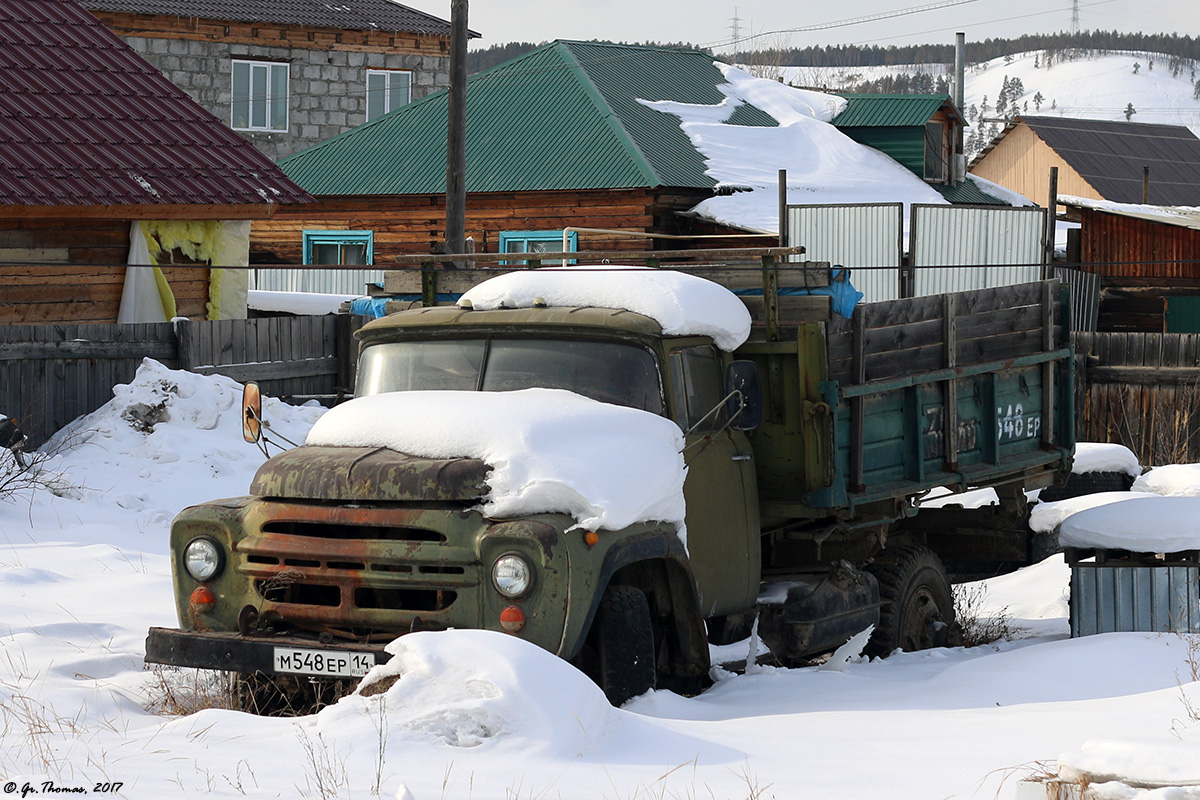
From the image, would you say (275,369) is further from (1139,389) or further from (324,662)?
(324,662)

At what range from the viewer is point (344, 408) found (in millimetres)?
6820

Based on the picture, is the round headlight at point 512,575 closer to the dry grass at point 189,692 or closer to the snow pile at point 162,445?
the dry grass at point 189,692

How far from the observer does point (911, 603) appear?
28.9 feet

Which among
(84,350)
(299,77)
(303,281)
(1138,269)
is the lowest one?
(84,350)

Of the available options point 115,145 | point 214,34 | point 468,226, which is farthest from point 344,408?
point 214,34

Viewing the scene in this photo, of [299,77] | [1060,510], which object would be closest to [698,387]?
[1060,510]

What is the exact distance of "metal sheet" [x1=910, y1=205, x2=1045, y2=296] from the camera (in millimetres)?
25078

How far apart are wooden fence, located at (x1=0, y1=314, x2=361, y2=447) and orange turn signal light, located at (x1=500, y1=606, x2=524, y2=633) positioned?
384 inches

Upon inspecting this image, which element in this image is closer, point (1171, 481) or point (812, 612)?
point (812, 612)

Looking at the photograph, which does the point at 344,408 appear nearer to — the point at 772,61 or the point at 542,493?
the point at 542,493

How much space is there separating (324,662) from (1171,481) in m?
9.41

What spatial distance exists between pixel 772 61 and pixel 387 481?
57.4m

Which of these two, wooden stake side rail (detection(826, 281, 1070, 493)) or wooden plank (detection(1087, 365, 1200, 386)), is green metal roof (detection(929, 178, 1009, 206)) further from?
wooden stake side rail (detection(826, 281, 1070, 493))

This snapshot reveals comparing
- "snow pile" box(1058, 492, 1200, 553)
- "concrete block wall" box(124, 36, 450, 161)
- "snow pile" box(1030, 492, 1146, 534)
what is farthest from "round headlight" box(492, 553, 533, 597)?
"concrete block wall" box(124, 36, 450, 161)
